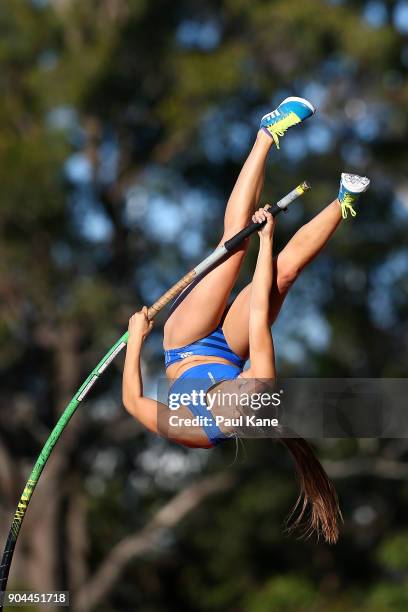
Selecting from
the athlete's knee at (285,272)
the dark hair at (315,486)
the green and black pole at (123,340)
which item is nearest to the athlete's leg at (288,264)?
the athlete's knee at (285,272)

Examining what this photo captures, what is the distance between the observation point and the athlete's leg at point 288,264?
5602 mm

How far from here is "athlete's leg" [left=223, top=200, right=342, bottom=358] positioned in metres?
5.60

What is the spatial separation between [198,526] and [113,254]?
258 inches

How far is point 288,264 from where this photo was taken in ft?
18.5

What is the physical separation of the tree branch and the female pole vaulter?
11.5 m

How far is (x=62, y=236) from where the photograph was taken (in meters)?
16.2

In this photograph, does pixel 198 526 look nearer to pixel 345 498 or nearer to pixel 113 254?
pixel 345 498

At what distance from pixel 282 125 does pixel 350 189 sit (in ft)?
1.98

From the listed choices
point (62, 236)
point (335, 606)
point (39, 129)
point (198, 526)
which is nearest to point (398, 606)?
point (335, 606)

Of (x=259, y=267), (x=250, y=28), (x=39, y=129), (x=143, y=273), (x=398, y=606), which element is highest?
(x=250, y=28)

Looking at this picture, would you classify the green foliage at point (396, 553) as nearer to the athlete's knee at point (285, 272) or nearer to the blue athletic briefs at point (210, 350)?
the blue athletic briefs at point (210, 350)

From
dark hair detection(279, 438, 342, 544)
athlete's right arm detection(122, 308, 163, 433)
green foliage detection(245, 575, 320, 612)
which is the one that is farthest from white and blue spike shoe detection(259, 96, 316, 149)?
green foliage detection(245, 575, 320, 612)

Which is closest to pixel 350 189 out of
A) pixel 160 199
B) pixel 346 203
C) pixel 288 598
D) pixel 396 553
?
pixel 346 203

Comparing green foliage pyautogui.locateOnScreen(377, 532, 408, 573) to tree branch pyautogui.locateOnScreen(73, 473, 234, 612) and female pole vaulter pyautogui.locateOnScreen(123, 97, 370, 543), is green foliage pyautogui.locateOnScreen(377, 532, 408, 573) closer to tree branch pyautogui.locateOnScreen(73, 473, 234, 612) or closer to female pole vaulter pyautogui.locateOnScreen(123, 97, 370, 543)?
tree branch pyautogui.locateOnScreen(73, 473, 234, 612)
